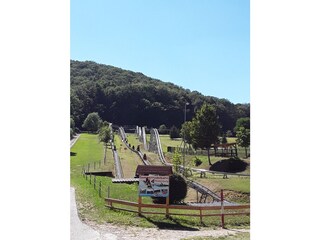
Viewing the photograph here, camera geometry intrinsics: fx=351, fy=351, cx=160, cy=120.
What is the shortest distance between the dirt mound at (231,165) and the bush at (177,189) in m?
1.42

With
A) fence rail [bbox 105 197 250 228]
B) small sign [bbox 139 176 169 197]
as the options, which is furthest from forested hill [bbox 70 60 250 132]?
fence rail [bbox 105 197 250 228]

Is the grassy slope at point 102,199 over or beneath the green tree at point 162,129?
beneath

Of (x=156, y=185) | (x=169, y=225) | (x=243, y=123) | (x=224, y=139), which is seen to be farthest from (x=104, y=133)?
(x=224, y=139)

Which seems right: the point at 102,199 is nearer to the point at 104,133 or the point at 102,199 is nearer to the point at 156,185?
the point at 156,185

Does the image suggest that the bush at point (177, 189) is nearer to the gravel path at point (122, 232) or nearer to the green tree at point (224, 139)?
the gravel path at point (122, 232)

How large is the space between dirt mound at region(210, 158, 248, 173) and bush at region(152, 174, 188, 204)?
1.42m

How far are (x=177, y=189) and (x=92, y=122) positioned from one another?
1.61 meters

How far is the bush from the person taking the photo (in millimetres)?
5188

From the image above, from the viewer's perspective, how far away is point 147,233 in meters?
3.98

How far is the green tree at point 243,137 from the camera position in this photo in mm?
5493

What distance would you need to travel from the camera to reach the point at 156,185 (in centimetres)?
481

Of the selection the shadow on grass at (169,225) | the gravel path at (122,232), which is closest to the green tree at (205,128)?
the shadow on grass at (169,225)

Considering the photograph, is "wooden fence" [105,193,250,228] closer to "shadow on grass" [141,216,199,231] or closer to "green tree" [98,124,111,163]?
"shadow on grass" [141,216,199,231]
